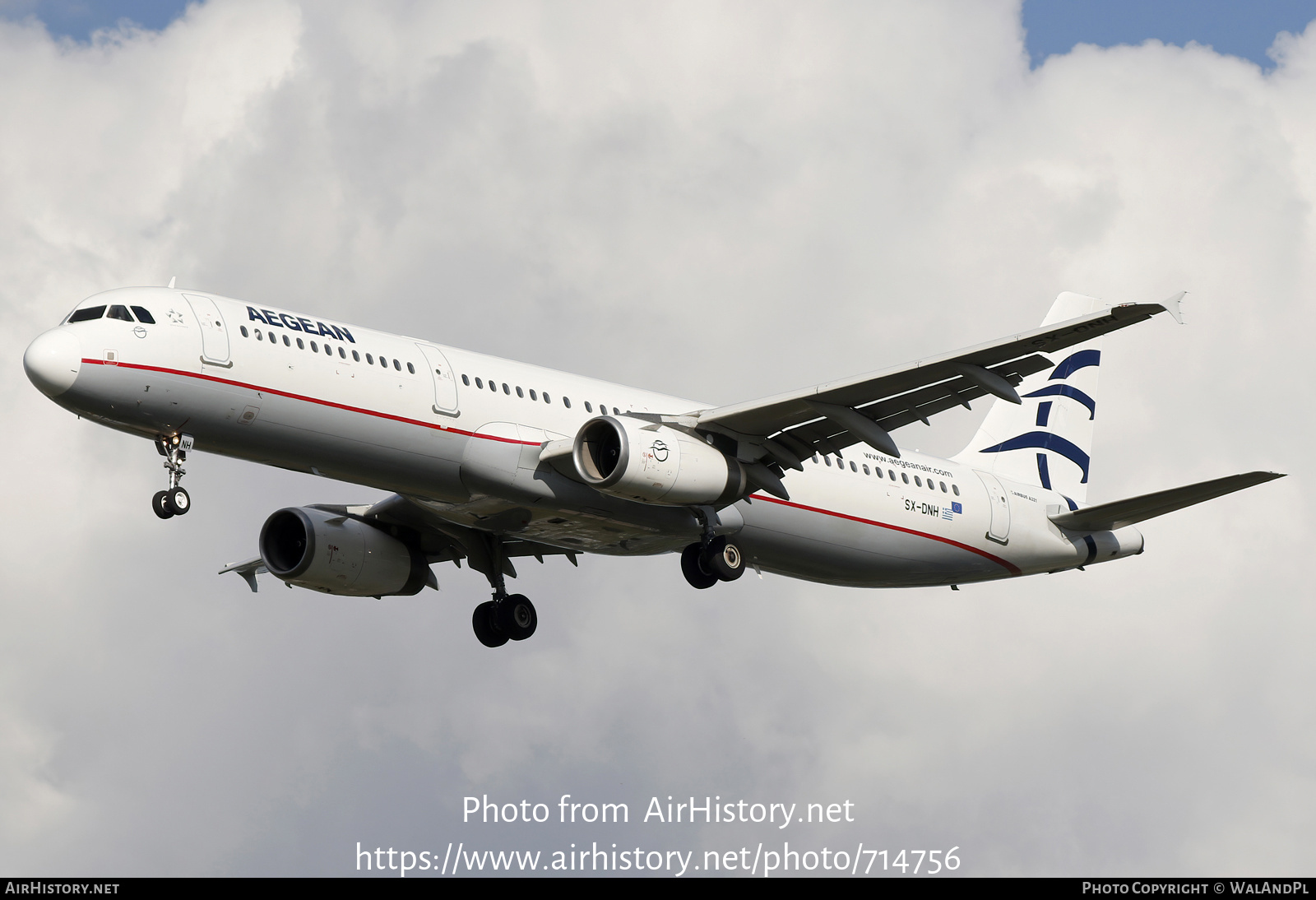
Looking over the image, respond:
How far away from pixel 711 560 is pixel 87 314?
13.5 metres

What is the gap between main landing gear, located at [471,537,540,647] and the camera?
41094mm

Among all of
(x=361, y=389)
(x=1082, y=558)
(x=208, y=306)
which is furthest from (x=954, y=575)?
(x=208, y=306)

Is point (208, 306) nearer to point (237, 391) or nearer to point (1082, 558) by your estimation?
point (237, 391)

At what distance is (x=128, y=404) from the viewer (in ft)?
99.2

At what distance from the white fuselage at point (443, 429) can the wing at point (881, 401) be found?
181 centimetres

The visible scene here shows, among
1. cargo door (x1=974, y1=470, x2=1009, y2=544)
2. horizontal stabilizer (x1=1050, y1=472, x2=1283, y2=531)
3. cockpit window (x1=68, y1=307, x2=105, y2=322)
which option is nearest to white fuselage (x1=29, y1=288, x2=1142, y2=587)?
cockpit window (x1=68, y1=307, x2=105, y2=322)

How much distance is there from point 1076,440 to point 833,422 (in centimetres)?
1394

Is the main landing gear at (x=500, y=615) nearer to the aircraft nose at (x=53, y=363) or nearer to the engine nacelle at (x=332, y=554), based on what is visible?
the engine nacelle at (x=332, y=554)

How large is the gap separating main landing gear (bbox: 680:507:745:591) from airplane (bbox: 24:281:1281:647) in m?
0.06

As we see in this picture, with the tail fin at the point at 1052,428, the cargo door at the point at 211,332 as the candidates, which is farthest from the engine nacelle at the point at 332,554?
the tail fin at the point at 1052,428

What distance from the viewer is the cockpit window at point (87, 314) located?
30.7 m

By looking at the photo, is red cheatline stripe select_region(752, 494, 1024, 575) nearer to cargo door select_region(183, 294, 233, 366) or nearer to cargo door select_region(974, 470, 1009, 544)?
cargo door select_region(974, 470, 1009, 544)

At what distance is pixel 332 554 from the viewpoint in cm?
3938

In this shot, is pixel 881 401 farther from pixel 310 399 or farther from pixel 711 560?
pixel 310 399
